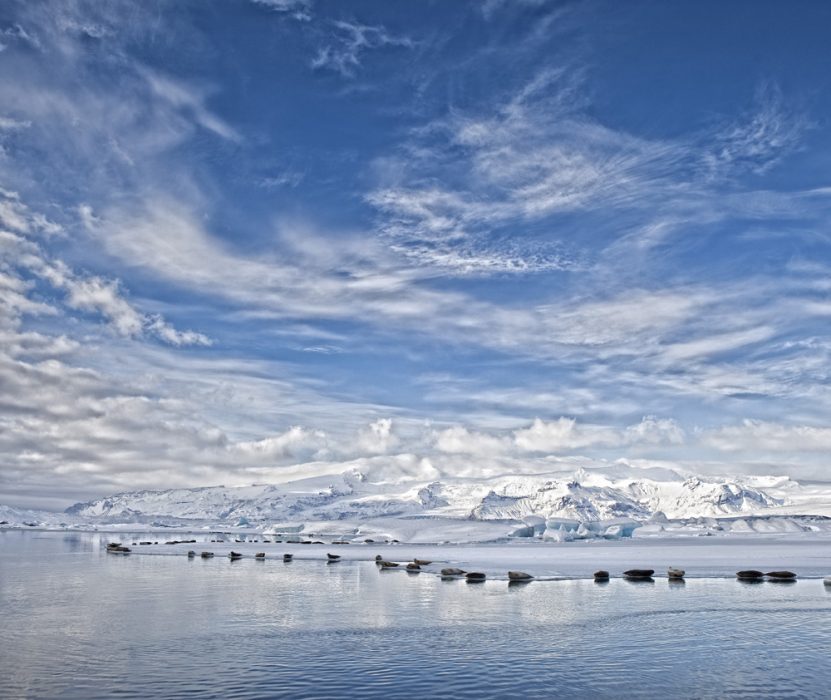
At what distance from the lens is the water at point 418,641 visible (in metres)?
25.7

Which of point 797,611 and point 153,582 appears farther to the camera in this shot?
point 153,582

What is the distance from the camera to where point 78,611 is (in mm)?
44219

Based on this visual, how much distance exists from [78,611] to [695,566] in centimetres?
6413

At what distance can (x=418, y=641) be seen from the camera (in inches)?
1362

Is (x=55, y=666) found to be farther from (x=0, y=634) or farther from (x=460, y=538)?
(x=460, y=538)

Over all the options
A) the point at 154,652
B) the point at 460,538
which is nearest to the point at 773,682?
the point at 154,652

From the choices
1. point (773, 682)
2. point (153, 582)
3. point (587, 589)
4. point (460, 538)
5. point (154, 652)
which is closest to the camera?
point (773, 682)

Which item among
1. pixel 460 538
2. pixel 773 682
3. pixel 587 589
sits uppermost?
pixel 460 538

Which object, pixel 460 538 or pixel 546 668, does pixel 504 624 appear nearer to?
pixel 546 668

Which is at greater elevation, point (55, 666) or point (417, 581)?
point (417, 581)

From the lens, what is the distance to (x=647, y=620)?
40281mm

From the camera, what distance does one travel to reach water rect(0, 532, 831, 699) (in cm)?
2569

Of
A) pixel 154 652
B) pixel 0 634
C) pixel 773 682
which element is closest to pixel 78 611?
pixel 0 634

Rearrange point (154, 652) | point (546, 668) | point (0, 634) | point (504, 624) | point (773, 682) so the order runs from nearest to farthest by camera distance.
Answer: point (773, 682)
point (546, 668)
point (154, 652)
point (0, 634)
point (504, 624)
